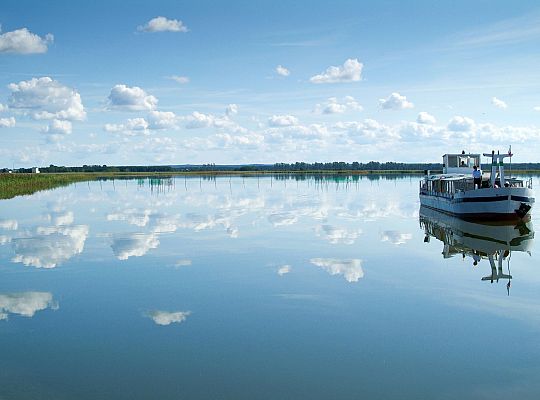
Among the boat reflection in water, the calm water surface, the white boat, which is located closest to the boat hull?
the white boat

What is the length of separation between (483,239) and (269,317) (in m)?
17.8

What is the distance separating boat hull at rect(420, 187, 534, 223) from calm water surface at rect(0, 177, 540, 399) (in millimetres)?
6082

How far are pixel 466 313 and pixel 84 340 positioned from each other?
9.04 metres

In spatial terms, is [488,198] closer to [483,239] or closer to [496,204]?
[496,204]

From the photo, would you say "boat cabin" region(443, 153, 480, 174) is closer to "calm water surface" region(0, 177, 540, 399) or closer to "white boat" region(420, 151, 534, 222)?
"white boat" region(420, 151, 534, 222)

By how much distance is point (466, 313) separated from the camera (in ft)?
46.7

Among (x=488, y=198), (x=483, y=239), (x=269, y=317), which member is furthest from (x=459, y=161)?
(x=269, y=317)

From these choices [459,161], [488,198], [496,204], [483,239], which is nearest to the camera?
[483,239]

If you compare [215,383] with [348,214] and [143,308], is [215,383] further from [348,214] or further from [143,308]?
[348,214]

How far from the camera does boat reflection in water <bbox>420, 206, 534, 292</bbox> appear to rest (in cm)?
2201

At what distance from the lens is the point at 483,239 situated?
28.2 metres

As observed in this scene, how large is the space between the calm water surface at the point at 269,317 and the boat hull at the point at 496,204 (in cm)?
608

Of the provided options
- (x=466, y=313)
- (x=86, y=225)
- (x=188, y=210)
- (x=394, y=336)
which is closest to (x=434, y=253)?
(x=466, y=313)

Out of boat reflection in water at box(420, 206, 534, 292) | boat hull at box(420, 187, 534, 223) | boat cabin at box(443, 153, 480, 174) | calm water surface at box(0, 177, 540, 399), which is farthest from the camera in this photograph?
boat cabin at box(443, 153, 480, 174)
